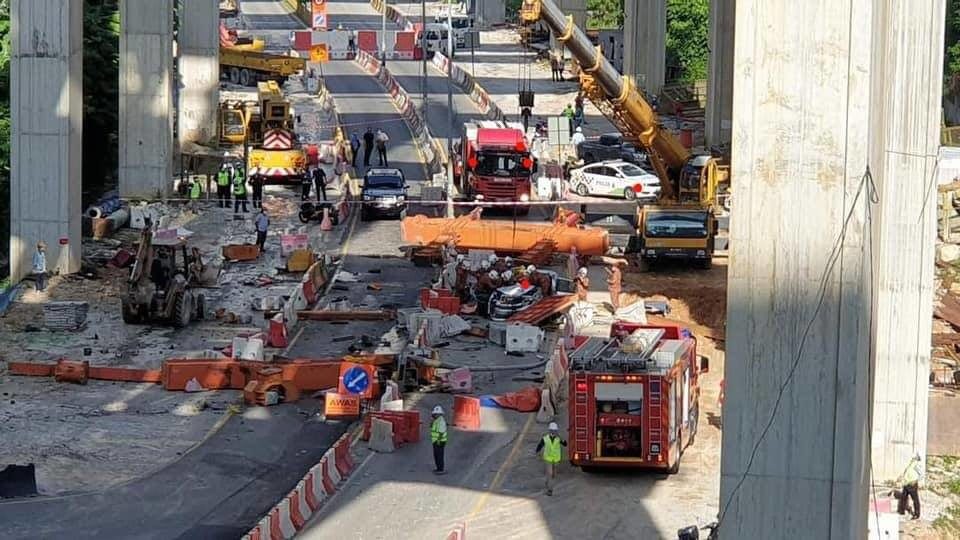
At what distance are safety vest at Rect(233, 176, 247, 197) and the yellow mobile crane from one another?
13683 mm

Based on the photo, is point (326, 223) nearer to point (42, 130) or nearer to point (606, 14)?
point (42, 130)

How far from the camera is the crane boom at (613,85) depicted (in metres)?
53.9

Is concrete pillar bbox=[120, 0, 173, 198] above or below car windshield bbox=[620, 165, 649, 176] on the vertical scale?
above

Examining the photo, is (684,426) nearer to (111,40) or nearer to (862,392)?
(862,392)

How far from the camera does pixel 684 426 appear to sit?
1516 inches

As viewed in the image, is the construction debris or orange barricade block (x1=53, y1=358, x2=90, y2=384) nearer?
orange barricade block (x1=53, y1=358, x2=90, y2=384)

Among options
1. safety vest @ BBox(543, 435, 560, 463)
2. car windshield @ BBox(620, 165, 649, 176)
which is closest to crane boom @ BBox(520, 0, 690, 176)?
car windshield @ BBox(620, 165, 649, 176)

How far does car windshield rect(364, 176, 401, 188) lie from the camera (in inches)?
2694

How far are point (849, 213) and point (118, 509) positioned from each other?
16549 mm

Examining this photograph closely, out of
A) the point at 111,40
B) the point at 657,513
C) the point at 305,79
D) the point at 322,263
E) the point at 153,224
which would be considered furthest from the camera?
the point at 305,79

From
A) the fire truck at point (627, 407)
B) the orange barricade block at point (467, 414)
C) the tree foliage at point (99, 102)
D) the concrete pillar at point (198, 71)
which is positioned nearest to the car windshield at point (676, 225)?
the orange barricade block at point (467, 414)

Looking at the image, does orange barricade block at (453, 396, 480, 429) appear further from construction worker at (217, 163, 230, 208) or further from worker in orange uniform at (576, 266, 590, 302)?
construction worker at (217, 163, 230, 208)

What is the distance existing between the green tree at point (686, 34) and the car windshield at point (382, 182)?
1887 inches

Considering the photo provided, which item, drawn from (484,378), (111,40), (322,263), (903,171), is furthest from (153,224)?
(903,171)
